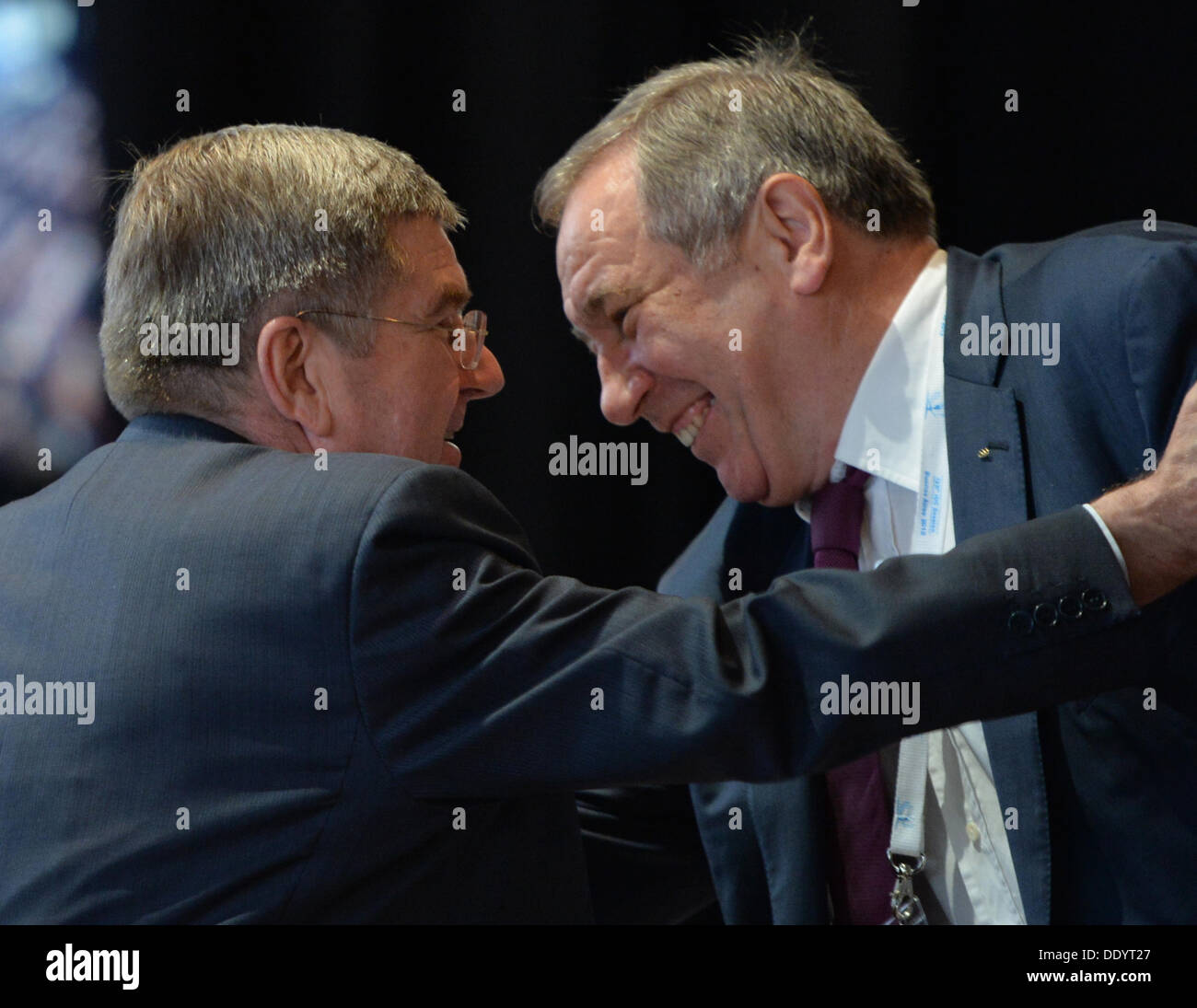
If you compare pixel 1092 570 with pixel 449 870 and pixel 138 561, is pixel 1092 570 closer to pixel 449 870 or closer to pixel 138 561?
pixel 449 870

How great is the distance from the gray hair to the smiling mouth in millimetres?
529

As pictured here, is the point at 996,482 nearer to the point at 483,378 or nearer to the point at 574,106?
the point at 483,378

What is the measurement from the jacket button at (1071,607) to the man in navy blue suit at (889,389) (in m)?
0.26

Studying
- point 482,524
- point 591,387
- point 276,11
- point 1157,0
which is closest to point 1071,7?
point 1157,0

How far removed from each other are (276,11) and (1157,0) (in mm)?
1480

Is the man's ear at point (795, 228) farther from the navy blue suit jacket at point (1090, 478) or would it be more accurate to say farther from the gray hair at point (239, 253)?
the gray hair at point (239, 253)

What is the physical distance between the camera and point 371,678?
3.82 feet

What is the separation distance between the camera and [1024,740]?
1449 mm

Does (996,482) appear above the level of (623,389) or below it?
below

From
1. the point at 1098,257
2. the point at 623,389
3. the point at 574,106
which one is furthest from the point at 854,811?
the point at 574,106

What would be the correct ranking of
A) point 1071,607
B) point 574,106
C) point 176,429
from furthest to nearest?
point 574,106 → point 176,429 → point 1071,607

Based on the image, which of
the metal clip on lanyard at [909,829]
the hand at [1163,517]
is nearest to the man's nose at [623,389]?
the metal clip on lanyard at [909,829]

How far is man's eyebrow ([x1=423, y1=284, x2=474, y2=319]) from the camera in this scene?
1.54 m

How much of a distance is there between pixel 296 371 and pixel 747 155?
0.66 metres
